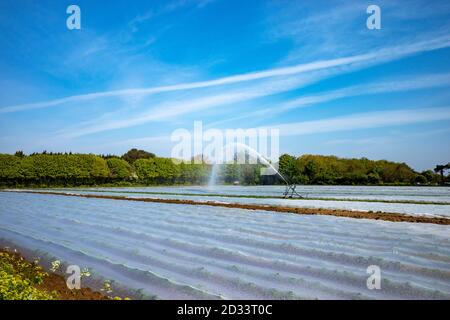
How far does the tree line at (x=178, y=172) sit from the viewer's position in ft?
236

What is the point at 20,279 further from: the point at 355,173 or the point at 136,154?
the point at 136,154

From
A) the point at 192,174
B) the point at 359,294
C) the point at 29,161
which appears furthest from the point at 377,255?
the point at 192,174

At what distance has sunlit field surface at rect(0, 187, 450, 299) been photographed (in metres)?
7.61

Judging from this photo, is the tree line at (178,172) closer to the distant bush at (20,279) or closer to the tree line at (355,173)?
the tree line at (355,173)

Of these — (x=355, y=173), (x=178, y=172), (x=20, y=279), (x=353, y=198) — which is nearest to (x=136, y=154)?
(x=178, y=172)

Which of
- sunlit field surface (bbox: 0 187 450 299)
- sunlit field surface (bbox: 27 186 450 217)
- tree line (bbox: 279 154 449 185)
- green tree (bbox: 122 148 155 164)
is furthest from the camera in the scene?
green tree (bbox: 122 148 155 164)

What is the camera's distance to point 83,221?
18000 mm

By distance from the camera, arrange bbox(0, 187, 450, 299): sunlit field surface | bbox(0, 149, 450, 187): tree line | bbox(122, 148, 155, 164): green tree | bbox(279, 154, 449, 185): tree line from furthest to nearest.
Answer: bbox(122, 148, 155, 164): green tree < bbox(279, 154, 449, 185): tree line < bbox(0, 149, 450, 187): tree line < bbox(0, 187, 450, 299): sunlit field surface

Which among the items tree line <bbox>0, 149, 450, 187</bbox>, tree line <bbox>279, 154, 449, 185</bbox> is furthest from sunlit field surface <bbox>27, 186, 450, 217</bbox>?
tree line <bbox>0, 149, 450, 187</bbox>

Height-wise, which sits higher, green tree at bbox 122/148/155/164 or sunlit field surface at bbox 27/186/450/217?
green tree at bbox 122/148/155/164

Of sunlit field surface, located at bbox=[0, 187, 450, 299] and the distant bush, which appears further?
sunlit field surface, located at bbox=[0, 187, 450, 299]

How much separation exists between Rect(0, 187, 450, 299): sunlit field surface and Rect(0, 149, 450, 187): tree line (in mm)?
59964

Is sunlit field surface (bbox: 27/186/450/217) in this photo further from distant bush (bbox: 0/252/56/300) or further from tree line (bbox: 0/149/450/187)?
tree line (bbox: 0/149/450/187)
